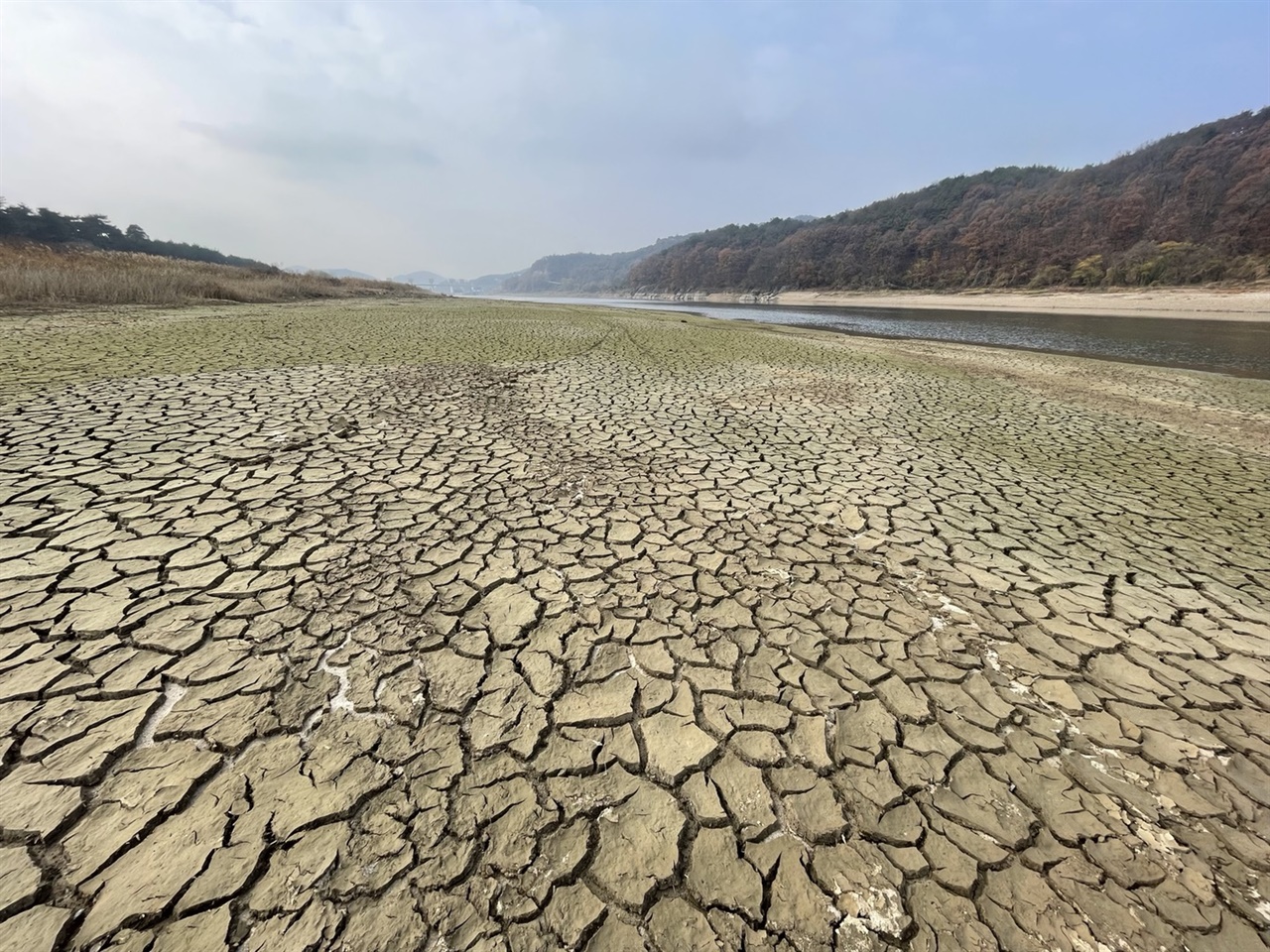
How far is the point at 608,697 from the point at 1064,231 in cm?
7224

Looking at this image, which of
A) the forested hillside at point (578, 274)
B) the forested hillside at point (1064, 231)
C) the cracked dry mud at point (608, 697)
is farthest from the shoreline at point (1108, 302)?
the forested hillside at point (578, 274)

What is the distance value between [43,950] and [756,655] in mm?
2388

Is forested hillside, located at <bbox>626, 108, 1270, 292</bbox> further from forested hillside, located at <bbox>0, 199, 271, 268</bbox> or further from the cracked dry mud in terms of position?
forested hillside, located at <bbox>0, 199, 271, 268</bbox>

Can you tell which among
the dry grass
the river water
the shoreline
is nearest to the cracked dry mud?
the dry grass

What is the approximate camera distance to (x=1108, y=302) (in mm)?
35469

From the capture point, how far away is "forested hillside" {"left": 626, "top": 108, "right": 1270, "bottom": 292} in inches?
1564

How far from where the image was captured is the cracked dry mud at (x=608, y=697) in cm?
143

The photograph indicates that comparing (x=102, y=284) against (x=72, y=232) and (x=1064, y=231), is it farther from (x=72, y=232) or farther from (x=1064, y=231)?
(x=1064, y=231)

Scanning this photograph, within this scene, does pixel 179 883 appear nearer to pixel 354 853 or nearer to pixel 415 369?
pixel 354 853

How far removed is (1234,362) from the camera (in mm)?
13570

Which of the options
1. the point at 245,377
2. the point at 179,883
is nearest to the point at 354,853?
the point at 179,883

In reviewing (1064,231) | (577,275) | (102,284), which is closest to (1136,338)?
(102,284)

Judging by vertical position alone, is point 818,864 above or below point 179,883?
below

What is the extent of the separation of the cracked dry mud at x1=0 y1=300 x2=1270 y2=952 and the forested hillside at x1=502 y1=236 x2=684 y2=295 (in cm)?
13161
